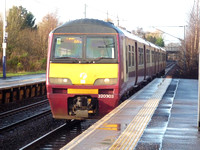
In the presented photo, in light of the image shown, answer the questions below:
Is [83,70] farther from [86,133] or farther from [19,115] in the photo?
[19,115]

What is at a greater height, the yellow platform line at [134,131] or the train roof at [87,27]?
the train roof at [87,27]

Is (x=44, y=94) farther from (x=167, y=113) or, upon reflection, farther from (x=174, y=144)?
(x=174, y=144)

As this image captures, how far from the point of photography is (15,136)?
35.8 feet

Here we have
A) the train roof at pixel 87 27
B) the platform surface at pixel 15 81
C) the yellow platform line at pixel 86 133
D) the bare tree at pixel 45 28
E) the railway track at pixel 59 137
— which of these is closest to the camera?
the yellow platform line at pixel 86 133

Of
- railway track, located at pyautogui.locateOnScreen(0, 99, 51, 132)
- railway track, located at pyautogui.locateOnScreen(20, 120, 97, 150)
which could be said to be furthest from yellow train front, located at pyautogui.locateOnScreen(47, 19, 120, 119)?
railway track, located at pyautogui.locateOnScreen(0, 99, 51, 132)

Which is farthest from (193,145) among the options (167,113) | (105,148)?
(167,113)

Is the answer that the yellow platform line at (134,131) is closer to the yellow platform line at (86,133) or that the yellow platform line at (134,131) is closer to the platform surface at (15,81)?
the yellow platform line at (86,133)

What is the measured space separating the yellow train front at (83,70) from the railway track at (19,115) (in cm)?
193

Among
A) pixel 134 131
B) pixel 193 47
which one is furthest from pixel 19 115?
pixel 193 47

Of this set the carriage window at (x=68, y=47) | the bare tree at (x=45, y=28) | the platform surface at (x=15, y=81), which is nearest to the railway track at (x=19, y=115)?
the platform surface at (x=15, y=81)

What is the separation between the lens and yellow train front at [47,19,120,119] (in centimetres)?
1101

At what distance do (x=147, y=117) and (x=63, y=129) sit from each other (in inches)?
114

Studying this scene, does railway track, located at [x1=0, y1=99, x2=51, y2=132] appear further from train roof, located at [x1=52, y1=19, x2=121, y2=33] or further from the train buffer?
train roof, located at [x1=52, y1=19, x2=121, y2=33]

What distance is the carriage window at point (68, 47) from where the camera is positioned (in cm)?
1141
